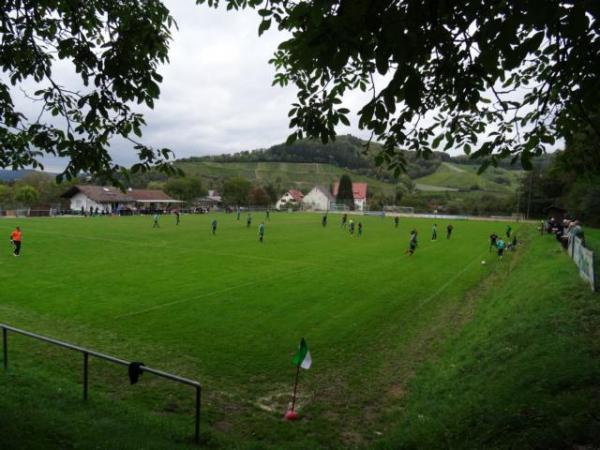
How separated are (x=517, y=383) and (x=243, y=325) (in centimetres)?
757

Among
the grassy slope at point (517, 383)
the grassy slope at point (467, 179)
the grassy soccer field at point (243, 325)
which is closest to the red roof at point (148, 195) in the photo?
the grassy soccer field at point (243, 325)

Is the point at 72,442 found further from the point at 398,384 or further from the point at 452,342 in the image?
the point at 452,342

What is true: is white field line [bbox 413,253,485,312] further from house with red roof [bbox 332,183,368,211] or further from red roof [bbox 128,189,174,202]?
house with red roof [bbox 332,183,368,211]

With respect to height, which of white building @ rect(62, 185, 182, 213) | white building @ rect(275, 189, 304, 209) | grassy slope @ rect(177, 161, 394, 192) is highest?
grassy slope @ rect(177, 161, 394, 192)

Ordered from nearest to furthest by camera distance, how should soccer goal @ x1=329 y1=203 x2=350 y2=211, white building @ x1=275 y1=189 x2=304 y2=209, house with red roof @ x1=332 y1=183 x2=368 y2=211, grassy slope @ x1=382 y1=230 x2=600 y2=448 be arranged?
grassy slope @ x1=382 y1=230 x2=600 y2=448 → white building @ x1=275 y1=189 x2=304 y2=209 → soccer goal @ x1=329 y1=203 x2=350 y2=211 → house with red roof @ x1=332 y1=183 x2=368 y2=211

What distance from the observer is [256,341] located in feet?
38.0

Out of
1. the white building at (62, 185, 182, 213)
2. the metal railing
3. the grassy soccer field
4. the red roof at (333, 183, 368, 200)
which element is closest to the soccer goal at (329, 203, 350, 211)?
the red roof at (333, 183, 368, 200)

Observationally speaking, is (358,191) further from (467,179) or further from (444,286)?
(444,286)

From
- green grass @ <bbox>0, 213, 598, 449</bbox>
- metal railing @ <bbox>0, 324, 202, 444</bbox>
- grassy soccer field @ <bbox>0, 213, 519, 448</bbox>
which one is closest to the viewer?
metal railing @ <bbox>0, 324, 202, 444</bbox>

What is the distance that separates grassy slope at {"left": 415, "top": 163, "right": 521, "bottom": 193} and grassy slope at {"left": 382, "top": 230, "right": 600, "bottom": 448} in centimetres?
14768

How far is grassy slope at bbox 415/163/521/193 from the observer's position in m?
156

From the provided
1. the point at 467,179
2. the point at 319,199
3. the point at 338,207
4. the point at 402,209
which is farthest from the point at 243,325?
the point at 467,179

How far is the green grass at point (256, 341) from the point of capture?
703 cm

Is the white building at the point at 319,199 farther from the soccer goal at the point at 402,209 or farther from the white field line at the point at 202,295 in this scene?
the white field line at the point at 202,295
